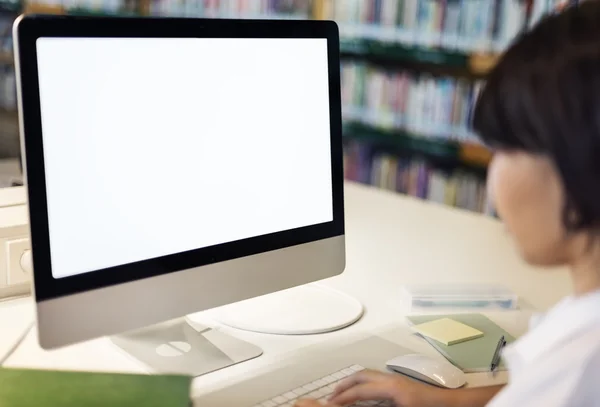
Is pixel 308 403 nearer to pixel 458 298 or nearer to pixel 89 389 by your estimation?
pixel 89 389

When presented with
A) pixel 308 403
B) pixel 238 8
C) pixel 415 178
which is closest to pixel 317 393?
pixel 308 403

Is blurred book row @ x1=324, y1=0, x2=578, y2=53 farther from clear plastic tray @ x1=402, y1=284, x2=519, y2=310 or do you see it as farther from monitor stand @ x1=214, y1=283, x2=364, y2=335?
monitor stand @ x1=214, y1=283, x2=364, y2=335

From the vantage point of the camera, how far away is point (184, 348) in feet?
3.16

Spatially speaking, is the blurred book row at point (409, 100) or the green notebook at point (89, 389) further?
the blurred book row at point (409, 100)

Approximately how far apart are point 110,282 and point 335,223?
1.20ft

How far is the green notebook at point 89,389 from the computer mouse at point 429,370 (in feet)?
0.92

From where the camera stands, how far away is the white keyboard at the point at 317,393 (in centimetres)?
→ 82

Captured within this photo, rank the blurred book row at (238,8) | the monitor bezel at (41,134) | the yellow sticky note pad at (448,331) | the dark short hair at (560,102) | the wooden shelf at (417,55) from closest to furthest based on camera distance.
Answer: the dark short hair at (560,102)
the monitor bezel at (41,134)
the yellow sticky note pad at (448,331)
the wooden shelf at (417,55)
the blurred book row at (238,8)

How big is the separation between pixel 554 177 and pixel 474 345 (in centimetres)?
43

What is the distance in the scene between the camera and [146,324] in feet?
2.86

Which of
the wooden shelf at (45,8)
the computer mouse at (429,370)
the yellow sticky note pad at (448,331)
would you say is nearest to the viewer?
the computer mouse at (429,370)

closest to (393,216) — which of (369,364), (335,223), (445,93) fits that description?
(335,223)

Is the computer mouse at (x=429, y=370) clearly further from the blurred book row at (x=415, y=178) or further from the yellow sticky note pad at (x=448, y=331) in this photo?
the blurred book row at (x=415, y=178)

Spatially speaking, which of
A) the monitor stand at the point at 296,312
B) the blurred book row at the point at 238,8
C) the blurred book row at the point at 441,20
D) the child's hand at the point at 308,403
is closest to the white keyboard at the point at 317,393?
the child's hand at the point at 308,403
